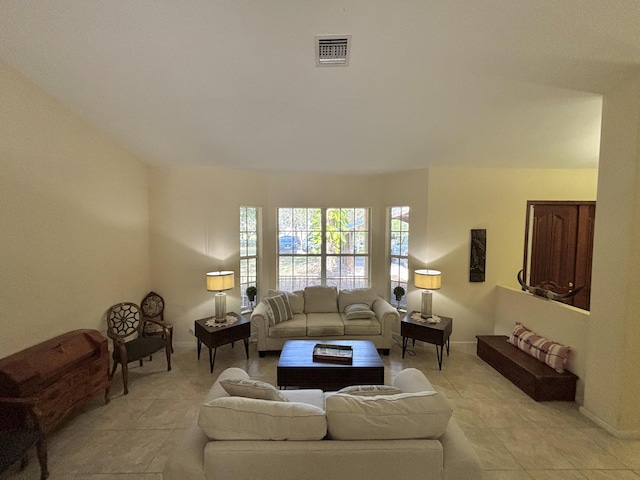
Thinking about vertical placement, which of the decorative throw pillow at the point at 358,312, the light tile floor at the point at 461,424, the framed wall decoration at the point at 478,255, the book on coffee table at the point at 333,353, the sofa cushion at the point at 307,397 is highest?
the framed wall decoration at the point at 478,255

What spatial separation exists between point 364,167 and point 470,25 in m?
2.63

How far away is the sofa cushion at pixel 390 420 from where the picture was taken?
69.4 inches

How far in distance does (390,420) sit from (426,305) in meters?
3.03

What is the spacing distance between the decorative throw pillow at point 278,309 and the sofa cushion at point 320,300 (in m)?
0.40

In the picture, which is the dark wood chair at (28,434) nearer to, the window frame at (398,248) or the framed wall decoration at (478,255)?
the window frame at (398,248)

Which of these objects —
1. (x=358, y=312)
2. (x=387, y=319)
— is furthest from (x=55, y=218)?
(x=387, y=319)

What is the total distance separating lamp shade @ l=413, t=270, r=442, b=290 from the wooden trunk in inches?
155

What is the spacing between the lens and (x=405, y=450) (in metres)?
1.71

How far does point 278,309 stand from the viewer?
15.5ft

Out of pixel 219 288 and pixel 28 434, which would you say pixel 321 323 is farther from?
pixel 28 434

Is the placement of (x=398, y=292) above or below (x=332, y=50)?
below

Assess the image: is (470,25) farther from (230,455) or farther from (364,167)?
(230,455)

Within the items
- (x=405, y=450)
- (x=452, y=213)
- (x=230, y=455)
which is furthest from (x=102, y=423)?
(x=452, y=213)

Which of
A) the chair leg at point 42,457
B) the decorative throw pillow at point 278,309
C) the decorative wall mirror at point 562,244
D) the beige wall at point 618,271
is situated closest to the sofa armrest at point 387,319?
the decorative throw pillow at point 278,309
